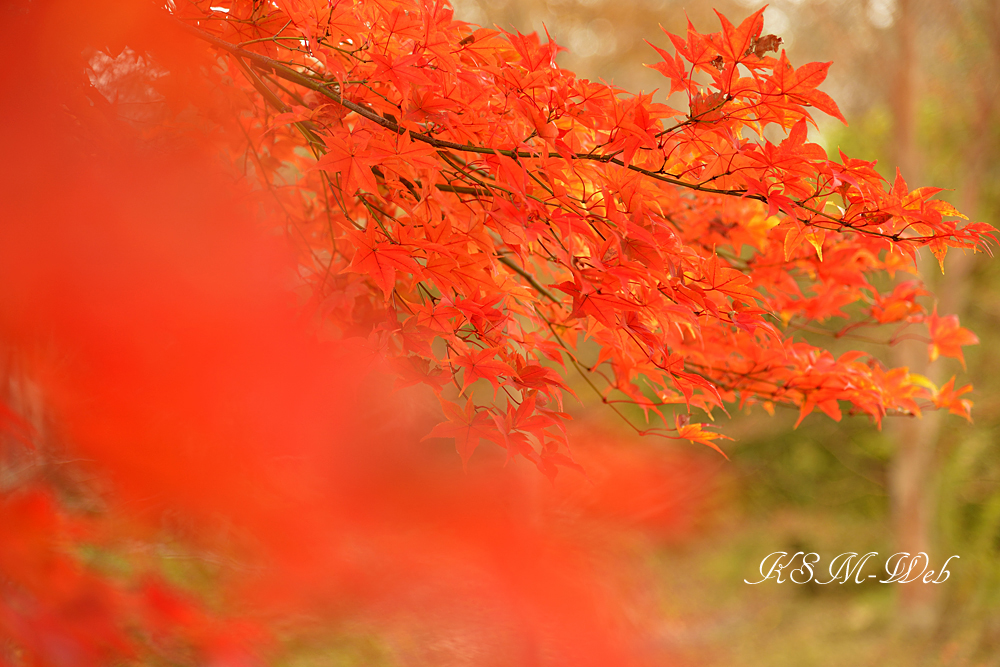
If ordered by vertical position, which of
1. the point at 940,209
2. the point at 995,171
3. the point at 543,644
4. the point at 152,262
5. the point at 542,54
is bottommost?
the point at 543,644

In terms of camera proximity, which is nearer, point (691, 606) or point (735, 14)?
point (735, 14)

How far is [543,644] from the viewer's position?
2961 millimetres

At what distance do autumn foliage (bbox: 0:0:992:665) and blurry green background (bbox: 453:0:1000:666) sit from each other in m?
2.30

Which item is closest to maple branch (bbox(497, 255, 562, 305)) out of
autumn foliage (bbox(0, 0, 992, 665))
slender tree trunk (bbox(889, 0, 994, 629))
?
autumn foliage (bbox(0, 0, 992, 665))

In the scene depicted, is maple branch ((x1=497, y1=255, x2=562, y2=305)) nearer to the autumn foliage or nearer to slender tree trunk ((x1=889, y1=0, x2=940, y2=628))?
the autumn foliage

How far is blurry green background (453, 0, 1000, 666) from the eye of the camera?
352 cm

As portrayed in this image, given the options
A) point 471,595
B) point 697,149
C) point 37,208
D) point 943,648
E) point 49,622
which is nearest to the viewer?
point 37,208

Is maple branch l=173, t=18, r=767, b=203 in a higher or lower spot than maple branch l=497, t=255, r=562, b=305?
higher

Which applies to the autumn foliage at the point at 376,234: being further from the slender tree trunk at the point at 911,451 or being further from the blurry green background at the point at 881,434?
the slender tree trunk at the point at 911,451

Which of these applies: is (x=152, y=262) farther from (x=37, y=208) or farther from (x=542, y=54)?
(x=542, y=54)

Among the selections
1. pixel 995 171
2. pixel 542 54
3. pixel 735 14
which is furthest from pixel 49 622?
pixel 995 171

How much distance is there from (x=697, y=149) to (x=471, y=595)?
8.16 ft

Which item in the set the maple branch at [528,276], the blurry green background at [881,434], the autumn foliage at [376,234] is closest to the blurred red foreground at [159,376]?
the autumn foliage at [376,234]

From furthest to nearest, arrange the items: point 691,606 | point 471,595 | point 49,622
A: point 691,606
point 471,595
point 49,622
